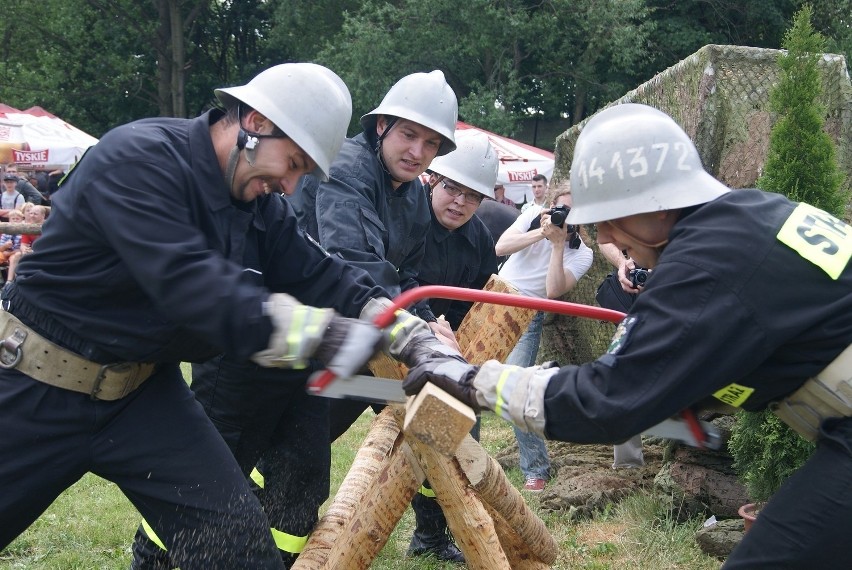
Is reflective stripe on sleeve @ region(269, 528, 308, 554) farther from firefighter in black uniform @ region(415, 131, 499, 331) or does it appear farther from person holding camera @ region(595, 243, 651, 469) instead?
person holding camera @ region(595, 243, 651, 469)

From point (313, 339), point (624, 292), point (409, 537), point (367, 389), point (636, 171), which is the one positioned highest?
point (636, 171)

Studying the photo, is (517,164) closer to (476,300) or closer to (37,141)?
(37,141)

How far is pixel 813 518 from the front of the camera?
2688 mm

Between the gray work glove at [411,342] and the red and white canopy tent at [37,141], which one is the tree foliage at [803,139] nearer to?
the gray work glove at [411,342]

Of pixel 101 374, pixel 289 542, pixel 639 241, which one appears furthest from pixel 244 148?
pixel 289 542

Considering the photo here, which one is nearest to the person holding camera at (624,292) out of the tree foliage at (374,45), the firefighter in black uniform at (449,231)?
the firefighter in black uniform at (449,231)

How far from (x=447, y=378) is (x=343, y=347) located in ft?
1.18

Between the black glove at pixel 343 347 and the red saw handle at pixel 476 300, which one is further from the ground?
the red saw handle at pixel 476 300

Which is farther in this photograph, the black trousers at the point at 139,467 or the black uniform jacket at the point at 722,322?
the black trousers at the point at 139,467

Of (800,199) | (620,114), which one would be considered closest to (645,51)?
(800,199)

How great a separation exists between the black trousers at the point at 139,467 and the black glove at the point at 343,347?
591mm

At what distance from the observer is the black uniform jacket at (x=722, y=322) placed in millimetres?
2623

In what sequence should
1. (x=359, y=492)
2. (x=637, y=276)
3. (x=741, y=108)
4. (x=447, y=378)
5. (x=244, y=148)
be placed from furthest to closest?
(x=741, y=108) < (x=637, y=276) < (x=359, y=492) < (x=244, y=148) < (x=447, y=378)

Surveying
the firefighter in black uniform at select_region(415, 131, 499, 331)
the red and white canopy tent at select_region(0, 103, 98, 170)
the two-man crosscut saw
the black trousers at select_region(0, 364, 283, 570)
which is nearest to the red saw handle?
the two-man crosscut saw
